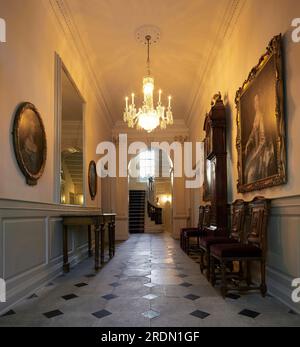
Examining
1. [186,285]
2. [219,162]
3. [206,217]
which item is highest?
[219,162]

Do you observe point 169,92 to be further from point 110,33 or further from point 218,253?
point 218,253

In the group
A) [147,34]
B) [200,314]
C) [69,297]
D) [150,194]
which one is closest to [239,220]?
[200,314]

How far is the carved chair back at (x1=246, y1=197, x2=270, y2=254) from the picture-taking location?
3470 millimetres

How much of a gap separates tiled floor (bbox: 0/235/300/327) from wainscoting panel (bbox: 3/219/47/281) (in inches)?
13.9

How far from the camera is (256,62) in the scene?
4.09 m

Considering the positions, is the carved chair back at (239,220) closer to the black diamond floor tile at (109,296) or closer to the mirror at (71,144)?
the black diamond floor tile at (109,296)

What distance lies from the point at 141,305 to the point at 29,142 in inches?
89.2

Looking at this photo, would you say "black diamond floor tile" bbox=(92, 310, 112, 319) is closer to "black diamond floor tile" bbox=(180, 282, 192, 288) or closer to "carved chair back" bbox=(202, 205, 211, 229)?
"black diamond floor tile" bbox=(180, 282, 192, 288)

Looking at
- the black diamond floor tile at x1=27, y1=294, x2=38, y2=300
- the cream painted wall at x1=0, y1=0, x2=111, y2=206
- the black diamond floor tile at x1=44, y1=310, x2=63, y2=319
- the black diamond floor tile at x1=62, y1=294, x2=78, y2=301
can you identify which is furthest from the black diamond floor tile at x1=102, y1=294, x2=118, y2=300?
the cream painted wall at x1=0, y1=0, x2=111, y2=206

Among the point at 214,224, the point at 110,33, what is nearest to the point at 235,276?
the point at 214,224

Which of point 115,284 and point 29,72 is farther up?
point 29,72

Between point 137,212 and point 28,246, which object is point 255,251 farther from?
point 137,212

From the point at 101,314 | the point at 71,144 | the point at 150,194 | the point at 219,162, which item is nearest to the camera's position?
the point at 101,314

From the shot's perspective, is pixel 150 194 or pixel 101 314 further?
pixel 150 194
